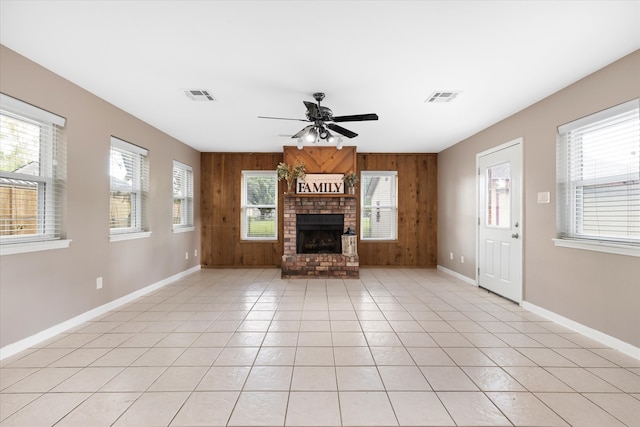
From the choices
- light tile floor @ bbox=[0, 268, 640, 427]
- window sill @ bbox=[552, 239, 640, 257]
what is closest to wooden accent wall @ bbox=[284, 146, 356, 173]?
light tile floor @ bbox=[0, 268, 640, 427]

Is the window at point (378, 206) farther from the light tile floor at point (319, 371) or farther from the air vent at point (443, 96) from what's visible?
the air vent at point (443, 96)

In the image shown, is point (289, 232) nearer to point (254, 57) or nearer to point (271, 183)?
point (271, 183)

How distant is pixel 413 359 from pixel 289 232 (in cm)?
383

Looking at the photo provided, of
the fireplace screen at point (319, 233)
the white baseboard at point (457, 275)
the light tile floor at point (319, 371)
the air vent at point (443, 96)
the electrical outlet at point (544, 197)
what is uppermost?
the air vent at point (443, 96)

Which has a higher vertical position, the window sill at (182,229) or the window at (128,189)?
the window at (128,189)

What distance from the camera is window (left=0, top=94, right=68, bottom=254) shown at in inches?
101

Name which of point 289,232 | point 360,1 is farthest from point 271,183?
point 360,1

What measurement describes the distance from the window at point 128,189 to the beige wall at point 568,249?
5.27 meters

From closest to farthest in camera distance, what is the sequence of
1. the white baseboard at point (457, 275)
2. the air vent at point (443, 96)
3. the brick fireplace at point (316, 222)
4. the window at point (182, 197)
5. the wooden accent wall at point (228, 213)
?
the air vent at point (443, 96) < the white baseboard at point (457, 275) < the window at point (182, 197) < the brick fireplace at point (316, 222) < the wooden accent wall at point (228, 213)

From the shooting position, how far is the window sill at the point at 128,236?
147 inches

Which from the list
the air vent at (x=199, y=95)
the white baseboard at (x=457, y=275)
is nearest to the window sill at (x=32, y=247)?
the air vent at (x=199, y=95)

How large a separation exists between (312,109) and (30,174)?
2.80m

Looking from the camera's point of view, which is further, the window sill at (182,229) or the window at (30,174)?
the window sill at (182,229)

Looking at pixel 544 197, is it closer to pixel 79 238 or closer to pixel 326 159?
pixel 326 159
